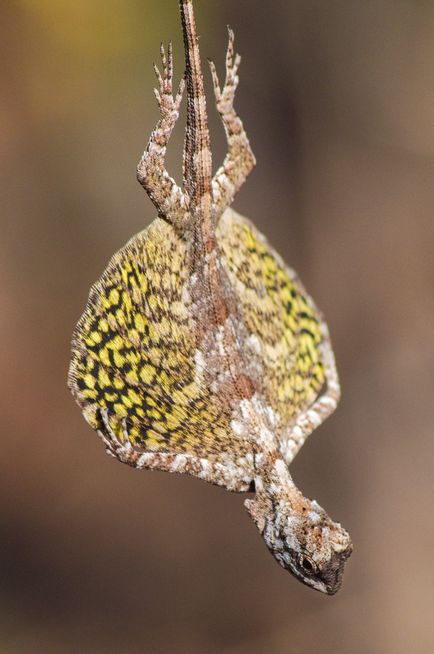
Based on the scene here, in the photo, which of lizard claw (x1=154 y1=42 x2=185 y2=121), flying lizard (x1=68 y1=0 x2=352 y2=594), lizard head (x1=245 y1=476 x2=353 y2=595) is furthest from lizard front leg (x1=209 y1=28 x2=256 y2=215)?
lizard head (x1=245 y1=476 x2=353 y2=595)

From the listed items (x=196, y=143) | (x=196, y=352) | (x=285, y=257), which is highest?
(x=196, y=143)

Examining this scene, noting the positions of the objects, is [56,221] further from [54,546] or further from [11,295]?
[54,546]

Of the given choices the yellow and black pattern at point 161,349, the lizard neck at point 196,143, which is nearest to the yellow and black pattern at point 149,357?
the yellow and black pattern at point 161,349

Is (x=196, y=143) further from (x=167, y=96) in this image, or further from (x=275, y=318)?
(x=275, y=318)

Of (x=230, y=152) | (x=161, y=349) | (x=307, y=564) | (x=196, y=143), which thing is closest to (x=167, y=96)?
(x=196, y=143)

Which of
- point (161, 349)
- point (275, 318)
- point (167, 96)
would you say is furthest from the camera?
point (275, 318)

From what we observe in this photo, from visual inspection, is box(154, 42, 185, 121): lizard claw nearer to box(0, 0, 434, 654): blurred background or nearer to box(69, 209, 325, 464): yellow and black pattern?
box(69, 209, 325, 464): yellow and black pattern
